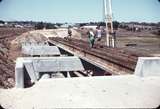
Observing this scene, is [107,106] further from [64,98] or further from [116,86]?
[116,86]

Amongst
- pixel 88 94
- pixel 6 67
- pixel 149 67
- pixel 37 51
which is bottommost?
pixel 6 67

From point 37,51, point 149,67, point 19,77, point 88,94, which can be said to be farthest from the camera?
point 37,51

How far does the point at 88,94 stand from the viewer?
542 cm

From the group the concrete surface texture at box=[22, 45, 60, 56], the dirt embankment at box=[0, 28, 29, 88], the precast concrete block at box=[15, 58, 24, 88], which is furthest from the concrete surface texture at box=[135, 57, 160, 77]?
the concrete surface texture at box=[22, 45, 60, 56]

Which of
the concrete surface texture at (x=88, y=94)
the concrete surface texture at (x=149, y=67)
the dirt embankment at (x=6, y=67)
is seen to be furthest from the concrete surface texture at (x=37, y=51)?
the concrete surface texture at (x=149, y=67)

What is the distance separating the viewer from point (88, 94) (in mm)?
Result: 5418

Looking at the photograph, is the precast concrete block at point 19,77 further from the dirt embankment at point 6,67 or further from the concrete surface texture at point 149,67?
the dirt embankment at point 6,67

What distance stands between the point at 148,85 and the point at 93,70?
699cm

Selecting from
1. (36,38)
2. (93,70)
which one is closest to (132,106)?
(93,70)

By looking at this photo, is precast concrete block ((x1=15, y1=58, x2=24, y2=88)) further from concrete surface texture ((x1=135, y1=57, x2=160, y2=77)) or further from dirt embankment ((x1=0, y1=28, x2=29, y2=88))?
dirt embankment ((x1=0, y1=28, x2=29, y2=88))

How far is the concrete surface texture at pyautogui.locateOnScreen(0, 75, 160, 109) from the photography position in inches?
189

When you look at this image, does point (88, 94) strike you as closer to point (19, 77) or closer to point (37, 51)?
point (19, 77)

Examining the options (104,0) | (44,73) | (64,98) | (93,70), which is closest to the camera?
(64,98)

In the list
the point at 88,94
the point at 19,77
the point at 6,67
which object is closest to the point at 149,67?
the point at 88,94
